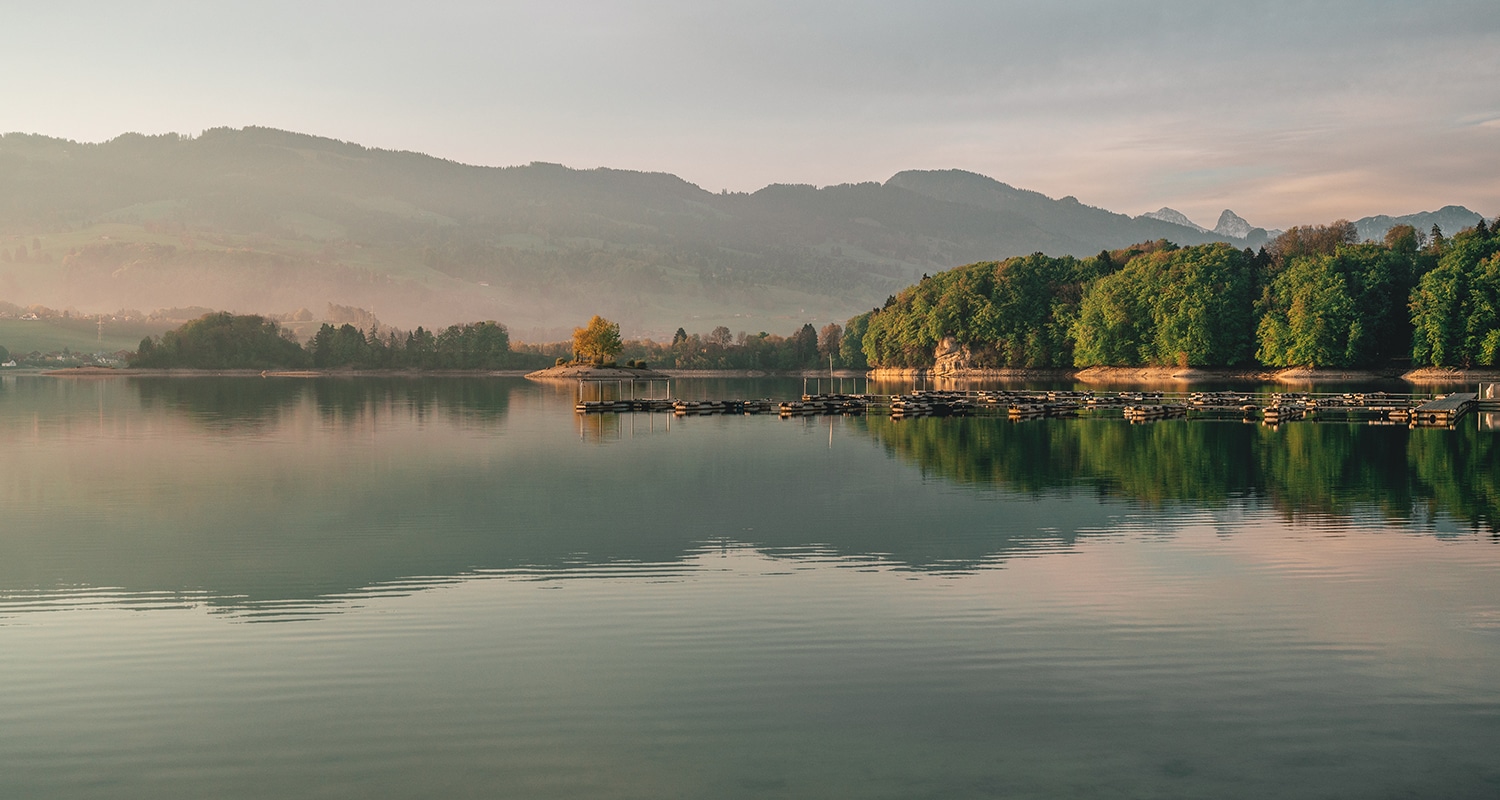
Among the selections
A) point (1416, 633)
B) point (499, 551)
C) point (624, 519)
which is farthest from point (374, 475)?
point (1416, 633)

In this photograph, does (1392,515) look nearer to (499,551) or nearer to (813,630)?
(813,630)

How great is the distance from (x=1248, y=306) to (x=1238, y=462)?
116 m

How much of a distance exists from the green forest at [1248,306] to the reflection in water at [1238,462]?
79272 mm

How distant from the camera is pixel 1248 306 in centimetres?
15075

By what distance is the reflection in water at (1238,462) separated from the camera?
35375 millimetres

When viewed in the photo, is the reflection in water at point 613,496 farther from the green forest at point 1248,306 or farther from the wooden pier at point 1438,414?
the green forest at point 1248,306

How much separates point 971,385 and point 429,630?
478 feet

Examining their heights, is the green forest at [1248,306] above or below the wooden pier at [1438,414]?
above

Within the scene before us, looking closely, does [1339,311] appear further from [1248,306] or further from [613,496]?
[613,496]

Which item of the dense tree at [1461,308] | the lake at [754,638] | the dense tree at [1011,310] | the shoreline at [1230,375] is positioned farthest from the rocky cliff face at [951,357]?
the lake at [754,638]

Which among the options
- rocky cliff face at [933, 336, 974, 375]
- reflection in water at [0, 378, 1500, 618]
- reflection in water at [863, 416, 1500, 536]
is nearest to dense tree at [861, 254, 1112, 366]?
rocky cliff face at [933, 336, 974, 375]

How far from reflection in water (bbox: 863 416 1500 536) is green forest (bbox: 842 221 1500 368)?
79272mm

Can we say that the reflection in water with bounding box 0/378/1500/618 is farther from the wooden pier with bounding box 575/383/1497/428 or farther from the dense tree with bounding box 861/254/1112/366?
the dense tree with bounding box 861/254/1112/366

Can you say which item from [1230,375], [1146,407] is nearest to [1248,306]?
[1230,375]
